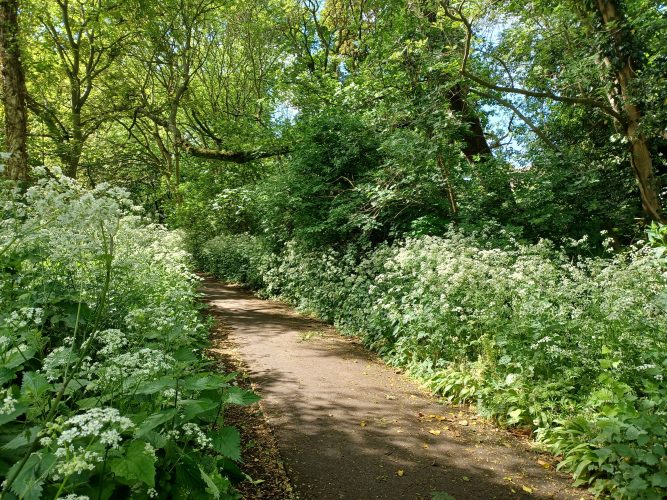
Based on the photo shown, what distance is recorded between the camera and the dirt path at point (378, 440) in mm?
3885

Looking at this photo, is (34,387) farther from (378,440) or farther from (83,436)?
(378,440)

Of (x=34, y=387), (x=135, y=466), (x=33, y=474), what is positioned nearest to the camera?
(x=33, y=474)

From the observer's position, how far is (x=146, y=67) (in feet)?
68.8

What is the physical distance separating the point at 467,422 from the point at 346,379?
6.42 feet

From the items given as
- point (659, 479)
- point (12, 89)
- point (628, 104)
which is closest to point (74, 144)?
point (12, 89)

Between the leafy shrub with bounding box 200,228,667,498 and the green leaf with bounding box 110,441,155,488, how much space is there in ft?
11.5

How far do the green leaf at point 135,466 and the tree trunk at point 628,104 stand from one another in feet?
32.1

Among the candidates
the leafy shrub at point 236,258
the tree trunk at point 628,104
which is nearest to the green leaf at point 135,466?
the tree trunk at point 628,104

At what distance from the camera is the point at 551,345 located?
192 inches

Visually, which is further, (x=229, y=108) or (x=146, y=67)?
(x=229, y=108)

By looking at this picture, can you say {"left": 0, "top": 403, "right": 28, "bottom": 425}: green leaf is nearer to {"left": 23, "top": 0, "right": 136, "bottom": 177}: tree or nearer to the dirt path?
the dirt path

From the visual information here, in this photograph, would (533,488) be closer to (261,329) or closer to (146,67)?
(261,329)

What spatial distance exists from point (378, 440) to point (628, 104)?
8.12 metres

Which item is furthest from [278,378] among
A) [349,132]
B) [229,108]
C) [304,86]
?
[229,108]
